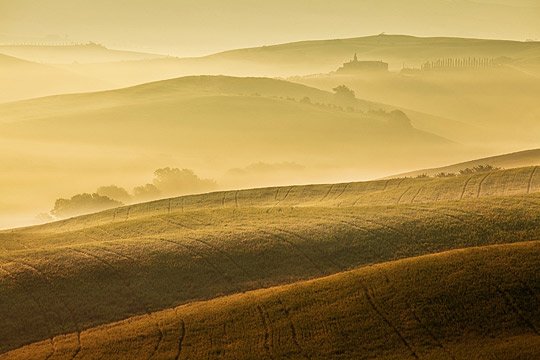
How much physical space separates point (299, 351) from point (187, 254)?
20.4 meters

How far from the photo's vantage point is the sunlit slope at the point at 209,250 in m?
52.2

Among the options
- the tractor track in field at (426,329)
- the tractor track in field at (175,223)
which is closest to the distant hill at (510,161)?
the tractor track in field at (175,223)

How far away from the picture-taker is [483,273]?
4703 centimetres

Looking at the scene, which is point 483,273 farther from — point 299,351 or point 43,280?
point 43,280

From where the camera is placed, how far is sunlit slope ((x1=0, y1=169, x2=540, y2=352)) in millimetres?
52156

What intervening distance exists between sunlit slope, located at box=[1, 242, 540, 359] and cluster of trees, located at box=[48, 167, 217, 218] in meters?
72.6

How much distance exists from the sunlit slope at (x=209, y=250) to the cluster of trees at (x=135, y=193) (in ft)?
151

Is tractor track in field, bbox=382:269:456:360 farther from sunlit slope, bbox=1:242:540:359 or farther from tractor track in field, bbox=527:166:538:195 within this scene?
tractor track in field, bbox=527:166:538:195

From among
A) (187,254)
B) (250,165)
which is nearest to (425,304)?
(187,254)

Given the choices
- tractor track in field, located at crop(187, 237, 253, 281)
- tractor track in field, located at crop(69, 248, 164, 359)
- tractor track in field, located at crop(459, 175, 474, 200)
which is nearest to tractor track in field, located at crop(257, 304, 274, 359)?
tractor track in field, located at crop(69, 248, 164, 359)

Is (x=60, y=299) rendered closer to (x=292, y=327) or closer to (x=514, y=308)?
(x=292, y=327)

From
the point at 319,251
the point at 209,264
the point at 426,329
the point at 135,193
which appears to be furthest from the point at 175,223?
the point at 135,193

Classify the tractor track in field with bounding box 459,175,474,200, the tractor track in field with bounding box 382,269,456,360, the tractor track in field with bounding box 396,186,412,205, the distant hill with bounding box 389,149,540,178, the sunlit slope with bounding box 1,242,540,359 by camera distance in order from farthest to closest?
the distant hill with bounding box 389,149,540,178 < the tractor track in field with bounding box 396,186,412,205 < the tractor track in field with bounding box 459,175,474,200 < the sunlit slope with bounding box 1,242,540,359 < the tractor track in field with bounding box 382,269,456,360

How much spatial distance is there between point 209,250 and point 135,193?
85.2 metres
